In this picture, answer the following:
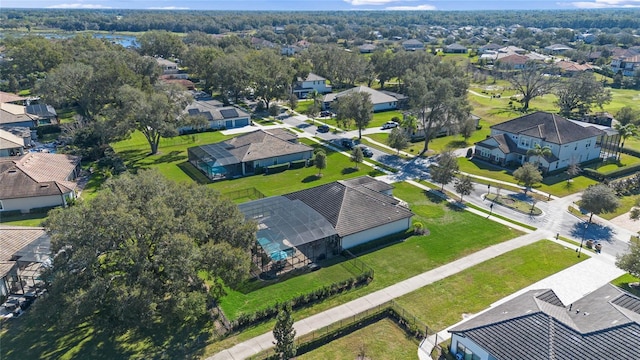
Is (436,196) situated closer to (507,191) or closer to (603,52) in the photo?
(507,191)

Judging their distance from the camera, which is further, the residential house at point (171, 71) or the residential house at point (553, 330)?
the residential house at point (171, 71)

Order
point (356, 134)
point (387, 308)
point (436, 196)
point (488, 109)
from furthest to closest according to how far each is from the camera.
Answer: point (488, 109) < point (356, 134) < point (436, 196) < point (387, 308)

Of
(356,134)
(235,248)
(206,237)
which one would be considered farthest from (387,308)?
(356,134)

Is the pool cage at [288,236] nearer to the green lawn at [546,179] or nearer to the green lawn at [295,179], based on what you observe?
the green lawn at [295,179]

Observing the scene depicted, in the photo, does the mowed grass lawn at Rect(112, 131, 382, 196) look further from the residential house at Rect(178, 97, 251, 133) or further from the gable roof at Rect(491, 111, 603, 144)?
the gable roof at Rect(491, 111, 603, 144)

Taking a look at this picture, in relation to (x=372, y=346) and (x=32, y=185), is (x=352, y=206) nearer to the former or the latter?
(x=372, y=346)

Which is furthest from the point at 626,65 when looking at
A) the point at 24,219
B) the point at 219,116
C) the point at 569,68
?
the point at 24,219

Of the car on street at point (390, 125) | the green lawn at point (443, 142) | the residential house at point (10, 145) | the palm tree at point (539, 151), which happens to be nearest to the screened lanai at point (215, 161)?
the residential house at point (10, 145)

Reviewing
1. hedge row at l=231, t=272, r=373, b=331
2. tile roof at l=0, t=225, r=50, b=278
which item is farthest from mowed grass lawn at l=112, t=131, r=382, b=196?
hedge row at l=231, t=272, r=373, b=331
